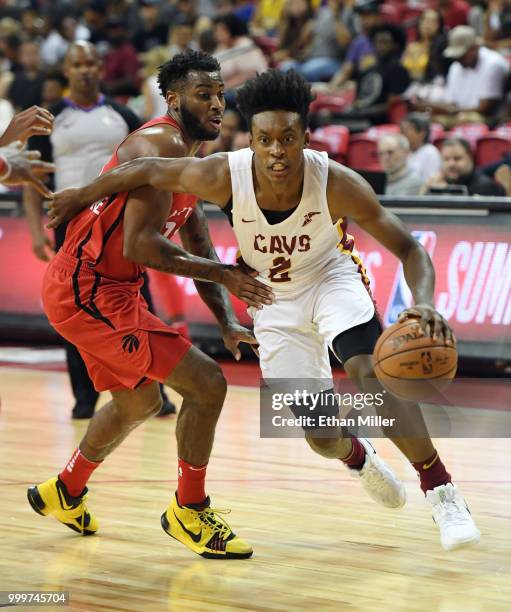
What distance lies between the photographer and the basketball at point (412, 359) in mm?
3900

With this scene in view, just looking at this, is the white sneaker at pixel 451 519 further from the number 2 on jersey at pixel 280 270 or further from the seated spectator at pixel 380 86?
the seated spectator at pixel 380 86

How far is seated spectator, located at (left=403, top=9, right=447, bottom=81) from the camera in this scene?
12.1 meters

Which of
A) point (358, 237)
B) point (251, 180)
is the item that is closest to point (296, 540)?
point (251, 180)

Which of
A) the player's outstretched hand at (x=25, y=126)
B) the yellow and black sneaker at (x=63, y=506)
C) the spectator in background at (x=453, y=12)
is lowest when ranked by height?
the spectator in background at (x=453, y=12)

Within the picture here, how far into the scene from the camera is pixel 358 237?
8.61 metres

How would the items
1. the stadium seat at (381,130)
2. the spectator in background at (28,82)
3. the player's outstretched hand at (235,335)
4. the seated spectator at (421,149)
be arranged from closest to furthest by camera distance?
1. the player's outstretched hand at (235,335)
2. the seated spectator at (421,149)
3. the stadium seat at (381,130)
4. the spectator in background at (28,82)

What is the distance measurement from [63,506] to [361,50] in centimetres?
943

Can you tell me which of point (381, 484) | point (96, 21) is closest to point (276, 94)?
point (381, 484)

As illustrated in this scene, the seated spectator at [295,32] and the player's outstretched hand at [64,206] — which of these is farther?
the seated spectator at [295,32]

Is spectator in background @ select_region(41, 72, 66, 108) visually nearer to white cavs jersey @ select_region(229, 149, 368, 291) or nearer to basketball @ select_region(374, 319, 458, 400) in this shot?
white cavs jersey @ select_region(229, 149, 368, 291)

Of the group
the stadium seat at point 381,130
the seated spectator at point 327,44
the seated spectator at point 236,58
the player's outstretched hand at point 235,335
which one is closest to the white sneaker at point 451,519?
the player's outstretched hand at point 235,335

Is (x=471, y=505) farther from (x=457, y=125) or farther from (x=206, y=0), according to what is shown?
(x=206, y=0)

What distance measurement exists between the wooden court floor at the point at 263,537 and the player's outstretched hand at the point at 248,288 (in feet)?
3.27

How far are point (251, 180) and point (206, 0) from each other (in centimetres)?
1273
